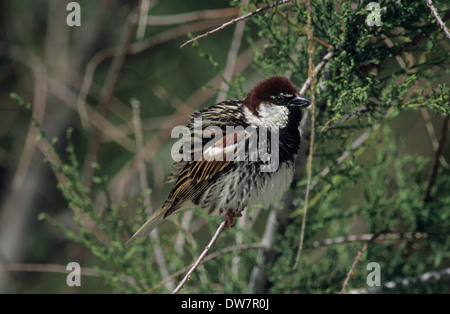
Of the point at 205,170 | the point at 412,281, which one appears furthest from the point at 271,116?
the point at 412,281

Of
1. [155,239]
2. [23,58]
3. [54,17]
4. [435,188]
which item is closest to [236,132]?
[155,239]

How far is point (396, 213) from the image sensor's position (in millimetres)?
2893

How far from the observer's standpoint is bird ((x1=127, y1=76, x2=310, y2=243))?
224 cm

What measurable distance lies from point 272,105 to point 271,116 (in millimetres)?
53

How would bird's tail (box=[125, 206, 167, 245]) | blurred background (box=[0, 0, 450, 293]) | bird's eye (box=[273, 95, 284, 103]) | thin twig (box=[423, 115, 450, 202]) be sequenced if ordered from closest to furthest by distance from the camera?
bird's eye (box=[273, 95, 284, 103]) → thin twig (box=[423, 115, 450, 202]) → bird's tail (box=[125, 206, 167, 245]) → blurred background (box=[0, 0, 450, 293])

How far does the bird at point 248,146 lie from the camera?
7.35 ft

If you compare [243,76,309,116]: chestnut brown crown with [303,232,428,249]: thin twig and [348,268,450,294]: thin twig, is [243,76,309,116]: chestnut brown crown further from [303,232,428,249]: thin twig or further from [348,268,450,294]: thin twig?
[348,268,450,294]: thin twig

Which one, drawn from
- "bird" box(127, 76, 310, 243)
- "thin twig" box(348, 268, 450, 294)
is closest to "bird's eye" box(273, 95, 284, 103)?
"bird" box(127, 76, 310, 243)

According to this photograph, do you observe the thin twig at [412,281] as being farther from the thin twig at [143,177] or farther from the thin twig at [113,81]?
the thin twig at [113,81]

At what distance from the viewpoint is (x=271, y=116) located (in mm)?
2291

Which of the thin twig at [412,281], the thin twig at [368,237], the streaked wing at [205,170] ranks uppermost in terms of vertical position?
the streaked wing at [205,170]

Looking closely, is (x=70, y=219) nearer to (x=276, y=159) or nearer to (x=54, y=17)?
(x=54, y=17)

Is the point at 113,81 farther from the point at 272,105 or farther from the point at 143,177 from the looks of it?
the point at 272,105

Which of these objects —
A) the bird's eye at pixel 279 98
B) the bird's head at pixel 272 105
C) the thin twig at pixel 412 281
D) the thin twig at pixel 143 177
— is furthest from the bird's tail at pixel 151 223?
the thin twig at pixel 412 281
